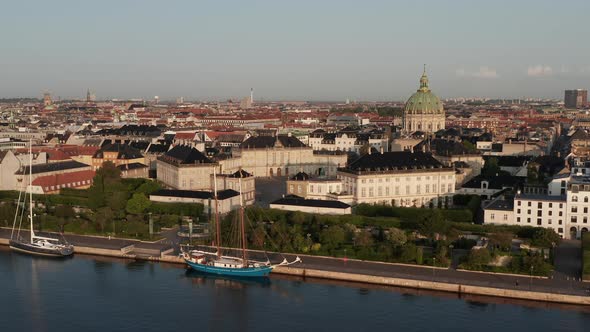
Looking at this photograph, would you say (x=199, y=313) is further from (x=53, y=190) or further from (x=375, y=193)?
(x=53, y=190)

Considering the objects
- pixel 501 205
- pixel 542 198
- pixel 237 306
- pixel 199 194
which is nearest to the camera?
pixel 237 306

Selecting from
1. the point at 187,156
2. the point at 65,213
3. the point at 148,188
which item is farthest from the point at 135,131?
the point at 65,213

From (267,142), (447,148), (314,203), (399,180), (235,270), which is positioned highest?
(267,142)

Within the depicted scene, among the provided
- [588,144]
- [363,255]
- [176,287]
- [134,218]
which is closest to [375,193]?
[363,255]

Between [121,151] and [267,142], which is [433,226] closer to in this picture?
[267,142]

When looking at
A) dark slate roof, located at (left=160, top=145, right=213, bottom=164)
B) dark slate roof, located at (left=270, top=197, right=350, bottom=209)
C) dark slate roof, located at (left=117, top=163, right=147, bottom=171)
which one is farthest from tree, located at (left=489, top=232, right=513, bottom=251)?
dark slate roof, located at (left=117, top=163, right=147, bottom=171)

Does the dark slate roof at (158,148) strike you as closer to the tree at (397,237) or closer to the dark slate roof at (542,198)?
the tree at (397,237)
